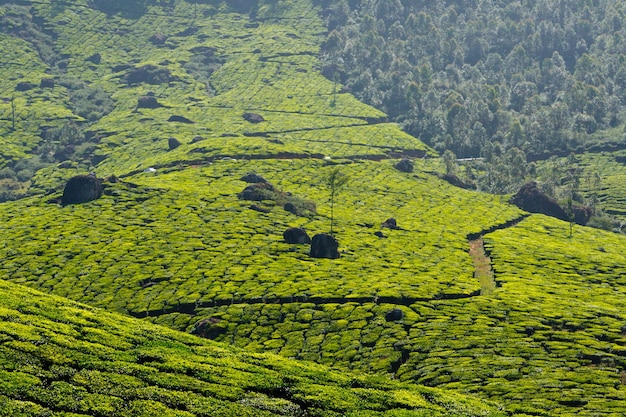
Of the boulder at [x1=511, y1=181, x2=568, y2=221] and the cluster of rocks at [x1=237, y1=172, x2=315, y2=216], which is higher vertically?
the boulder at [x1=511, y1=181, x2=568, y2=221]

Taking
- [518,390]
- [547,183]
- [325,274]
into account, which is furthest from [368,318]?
[547,183]

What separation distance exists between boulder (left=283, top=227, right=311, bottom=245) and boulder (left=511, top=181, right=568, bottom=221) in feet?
240

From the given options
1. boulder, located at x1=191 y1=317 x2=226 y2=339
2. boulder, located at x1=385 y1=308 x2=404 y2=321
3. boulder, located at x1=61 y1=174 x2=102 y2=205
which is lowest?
boulder, located at x1=61 y1=174 x2=102 y2=205

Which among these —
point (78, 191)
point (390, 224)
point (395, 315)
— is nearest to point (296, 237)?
point (390, 224)

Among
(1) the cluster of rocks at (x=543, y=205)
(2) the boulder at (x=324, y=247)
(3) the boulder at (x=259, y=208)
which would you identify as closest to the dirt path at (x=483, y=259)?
(1) the cluster of rocks at (x=543, y=205)

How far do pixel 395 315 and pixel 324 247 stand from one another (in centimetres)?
2949

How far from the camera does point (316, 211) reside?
468 ft

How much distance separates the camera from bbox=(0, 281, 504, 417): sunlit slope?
40.5m

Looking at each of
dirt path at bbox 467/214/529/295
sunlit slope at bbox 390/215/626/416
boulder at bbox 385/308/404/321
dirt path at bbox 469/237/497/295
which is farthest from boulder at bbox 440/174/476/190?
boulder at bbox 385/308/404/321

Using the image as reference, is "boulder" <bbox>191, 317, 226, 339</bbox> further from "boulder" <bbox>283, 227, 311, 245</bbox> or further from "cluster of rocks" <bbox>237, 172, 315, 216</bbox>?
"cluster of rocks" <bbox>237, 172, 315, 216</bbox>

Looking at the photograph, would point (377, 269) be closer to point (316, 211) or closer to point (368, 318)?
point (368, 318)

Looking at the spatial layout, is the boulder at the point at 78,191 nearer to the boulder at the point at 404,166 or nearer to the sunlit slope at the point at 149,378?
the sunlit slope at the point at 149,378

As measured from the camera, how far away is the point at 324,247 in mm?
110812

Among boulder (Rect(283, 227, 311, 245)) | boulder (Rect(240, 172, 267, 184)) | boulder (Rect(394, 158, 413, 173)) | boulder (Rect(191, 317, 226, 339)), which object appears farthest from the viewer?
boulder (Rect(394, 158, 413, 173))
